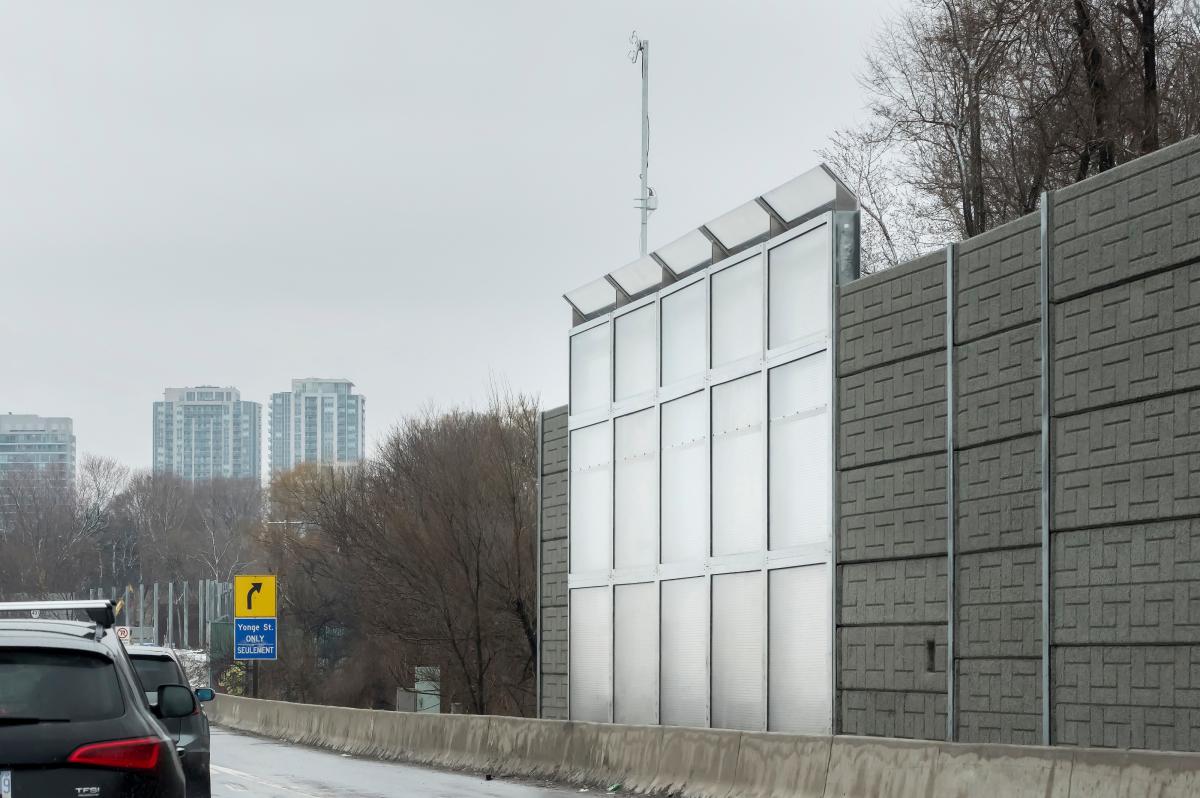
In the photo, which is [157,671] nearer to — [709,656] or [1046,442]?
[1046,442]

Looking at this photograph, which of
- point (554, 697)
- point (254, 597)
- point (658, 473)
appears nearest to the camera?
point (658, 473)

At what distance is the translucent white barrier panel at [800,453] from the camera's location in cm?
2052

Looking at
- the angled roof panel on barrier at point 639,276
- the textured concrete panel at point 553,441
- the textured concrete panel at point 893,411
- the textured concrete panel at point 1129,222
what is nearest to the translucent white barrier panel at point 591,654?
the textured concrete panel at point 553,441

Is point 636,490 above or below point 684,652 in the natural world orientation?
above

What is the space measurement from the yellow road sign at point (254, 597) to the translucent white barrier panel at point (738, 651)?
24817 millimetres

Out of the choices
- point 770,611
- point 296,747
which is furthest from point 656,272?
point 296,747

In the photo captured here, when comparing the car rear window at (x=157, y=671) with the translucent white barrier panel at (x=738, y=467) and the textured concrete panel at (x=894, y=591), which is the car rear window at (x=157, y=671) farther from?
the translucent white barrier panel at (x=738, y=467)

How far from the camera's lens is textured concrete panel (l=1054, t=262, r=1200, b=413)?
1454cm

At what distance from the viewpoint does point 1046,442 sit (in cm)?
1638

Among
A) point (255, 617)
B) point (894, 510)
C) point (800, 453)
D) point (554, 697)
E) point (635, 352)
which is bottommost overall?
point (554, 697)

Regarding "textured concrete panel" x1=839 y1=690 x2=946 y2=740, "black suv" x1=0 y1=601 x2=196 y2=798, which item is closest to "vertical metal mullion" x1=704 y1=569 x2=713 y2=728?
"textured concrete panel" x1=839 y1=690 x2=946 y2=740

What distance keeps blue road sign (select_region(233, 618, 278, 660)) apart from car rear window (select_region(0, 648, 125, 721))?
124 feet

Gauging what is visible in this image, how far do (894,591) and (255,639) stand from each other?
29.3 metres

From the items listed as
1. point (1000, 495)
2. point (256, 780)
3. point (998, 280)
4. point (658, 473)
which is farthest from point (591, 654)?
point (998, 280)
